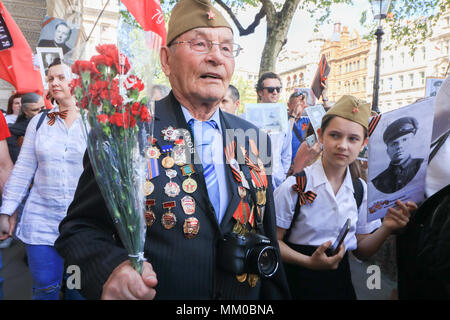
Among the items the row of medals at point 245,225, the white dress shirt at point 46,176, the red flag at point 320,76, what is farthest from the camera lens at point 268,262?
the red flag at point 320,76

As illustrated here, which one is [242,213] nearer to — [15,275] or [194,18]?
[194,18]

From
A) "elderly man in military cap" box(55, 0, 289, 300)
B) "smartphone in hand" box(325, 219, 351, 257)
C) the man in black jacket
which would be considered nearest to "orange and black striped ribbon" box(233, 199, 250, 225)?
"elderly man in military cap" box(55, 0, 289, 300)

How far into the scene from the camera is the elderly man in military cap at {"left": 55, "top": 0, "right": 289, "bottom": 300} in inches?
55.5

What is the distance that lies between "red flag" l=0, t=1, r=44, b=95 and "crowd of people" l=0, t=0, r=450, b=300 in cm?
150

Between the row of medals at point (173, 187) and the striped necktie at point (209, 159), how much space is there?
0.35 feet

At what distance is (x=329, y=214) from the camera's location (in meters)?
2.20

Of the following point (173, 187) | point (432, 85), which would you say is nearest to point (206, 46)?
point (173, 187)

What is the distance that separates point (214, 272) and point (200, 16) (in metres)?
1.20

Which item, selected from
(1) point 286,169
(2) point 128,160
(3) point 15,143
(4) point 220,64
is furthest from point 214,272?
(3) point 15,143

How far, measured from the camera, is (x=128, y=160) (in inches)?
44.6

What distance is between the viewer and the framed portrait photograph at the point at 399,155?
176cm

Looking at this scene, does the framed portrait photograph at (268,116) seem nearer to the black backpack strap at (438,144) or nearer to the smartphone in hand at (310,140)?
the smartphone in hand at (310,140)

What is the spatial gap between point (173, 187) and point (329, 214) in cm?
110

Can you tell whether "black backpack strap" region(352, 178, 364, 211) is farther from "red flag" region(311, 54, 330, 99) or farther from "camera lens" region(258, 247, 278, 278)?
"red flag" region(311, 54, 330, 99)
